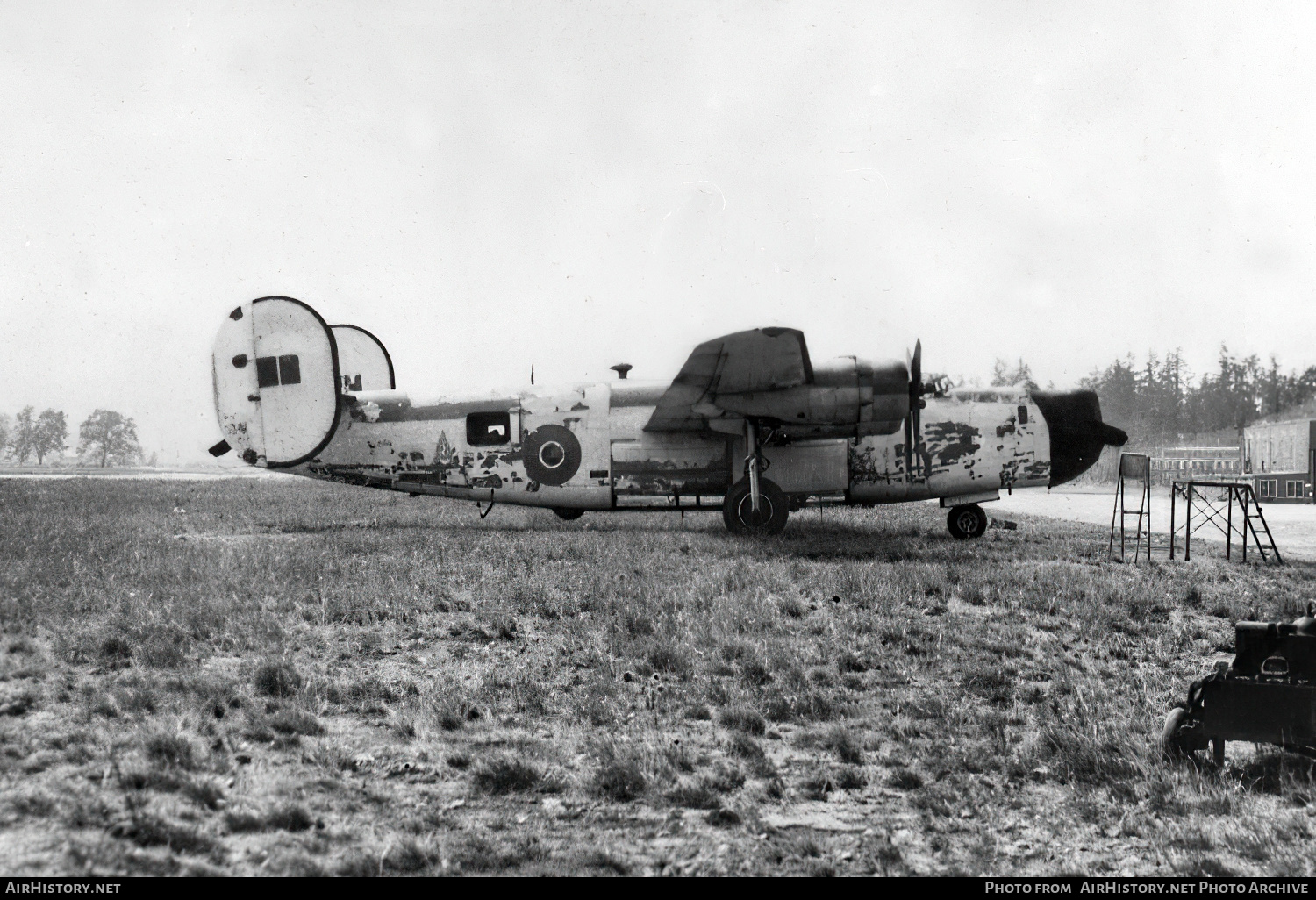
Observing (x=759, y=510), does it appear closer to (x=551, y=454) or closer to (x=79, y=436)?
(x=551, y=454)

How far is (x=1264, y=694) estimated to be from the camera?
3.91 m

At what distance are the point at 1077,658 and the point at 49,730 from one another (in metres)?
6.75

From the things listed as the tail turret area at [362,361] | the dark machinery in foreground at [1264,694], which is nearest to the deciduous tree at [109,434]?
the tail turret area at [362,361]

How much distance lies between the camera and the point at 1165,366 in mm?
80000

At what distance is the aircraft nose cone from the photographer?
13.5m

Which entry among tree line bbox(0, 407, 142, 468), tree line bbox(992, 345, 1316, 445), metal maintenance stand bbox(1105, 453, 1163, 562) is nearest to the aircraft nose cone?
metal maintenance stand bbox(1105, 453, 1163, 562)

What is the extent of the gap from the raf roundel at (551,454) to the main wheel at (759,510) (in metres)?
2.88

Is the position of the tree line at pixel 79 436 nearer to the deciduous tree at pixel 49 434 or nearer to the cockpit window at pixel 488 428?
the deciduous tree at pixel 49 434

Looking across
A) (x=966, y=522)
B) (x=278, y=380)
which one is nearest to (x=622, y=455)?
(x=966, y=522)

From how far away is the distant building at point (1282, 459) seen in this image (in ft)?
94.9

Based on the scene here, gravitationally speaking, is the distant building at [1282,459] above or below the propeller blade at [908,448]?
below

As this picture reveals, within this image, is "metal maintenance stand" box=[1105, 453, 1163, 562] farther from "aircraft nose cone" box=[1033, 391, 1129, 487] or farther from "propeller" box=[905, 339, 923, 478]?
"propeller" box=[905, 339, 923, 478]
